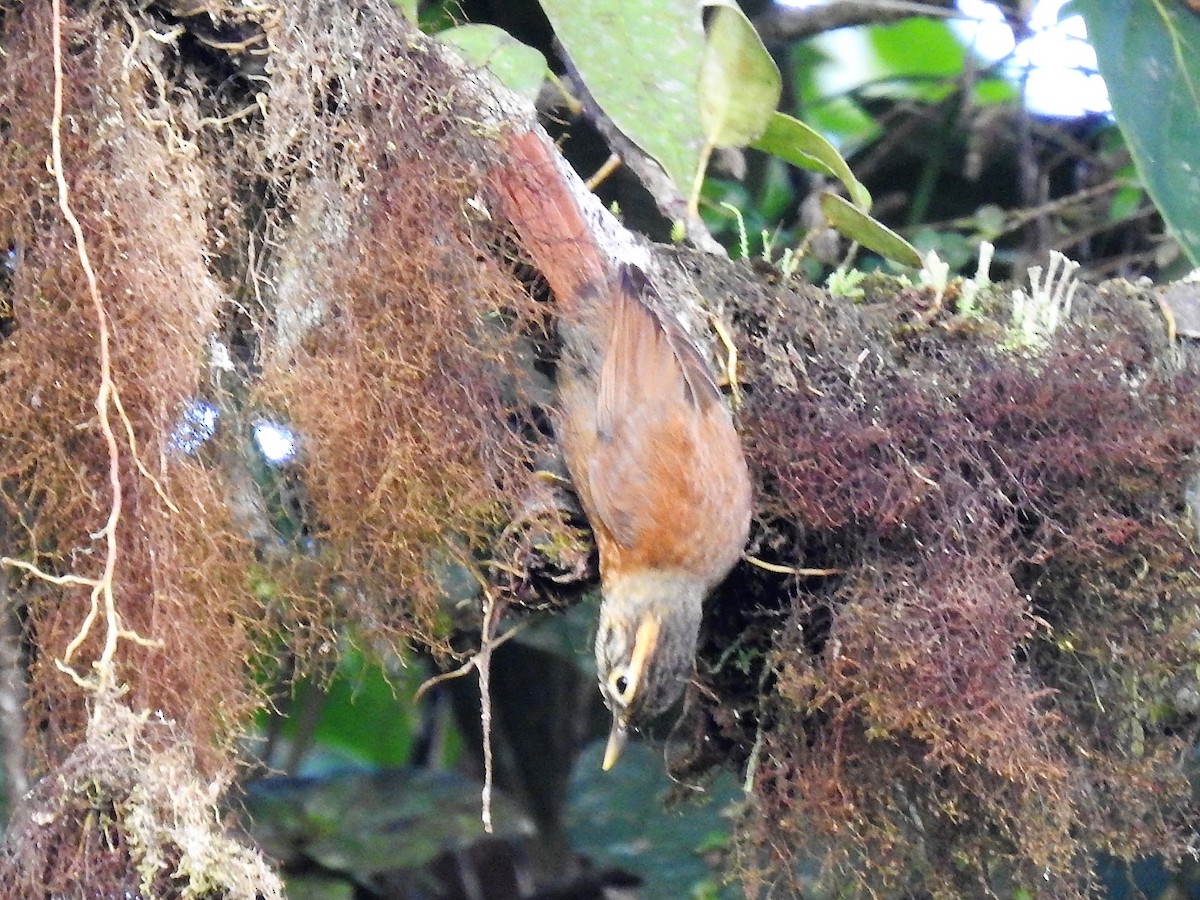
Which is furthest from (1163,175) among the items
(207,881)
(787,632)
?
(207,881)

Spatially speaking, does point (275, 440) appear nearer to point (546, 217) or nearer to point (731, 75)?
point (546, 217)

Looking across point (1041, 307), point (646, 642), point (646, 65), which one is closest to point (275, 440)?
point (646, 642)

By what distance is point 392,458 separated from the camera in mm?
1543

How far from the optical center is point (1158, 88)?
7.34 ft

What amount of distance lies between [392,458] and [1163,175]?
1.36m

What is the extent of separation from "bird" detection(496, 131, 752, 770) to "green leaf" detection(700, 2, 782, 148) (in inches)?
11.2

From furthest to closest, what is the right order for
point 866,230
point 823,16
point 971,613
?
point 823,16, point 866,230, point 971,613

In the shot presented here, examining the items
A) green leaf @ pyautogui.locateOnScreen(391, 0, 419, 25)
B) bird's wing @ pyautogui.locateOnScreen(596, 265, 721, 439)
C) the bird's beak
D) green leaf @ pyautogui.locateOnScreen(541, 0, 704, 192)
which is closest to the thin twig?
bird's wing @ pyautogui.locateOnScreen(596, 265, 721, 439)

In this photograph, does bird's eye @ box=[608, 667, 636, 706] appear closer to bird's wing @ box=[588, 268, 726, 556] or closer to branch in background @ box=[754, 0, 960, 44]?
bird's wing @ box=[588, 268, 726, 556]

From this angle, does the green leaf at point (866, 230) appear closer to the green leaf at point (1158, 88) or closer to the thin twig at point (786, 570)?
the green leaf at point (1158, 88)

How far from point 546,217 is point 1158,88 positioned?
1.15m

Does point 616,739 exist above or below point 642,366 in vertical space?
below

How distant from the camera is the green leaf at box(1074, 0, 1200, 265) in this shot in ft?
7.01

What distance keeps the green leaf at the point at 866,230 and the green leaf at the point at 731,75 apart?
0.18 metres
